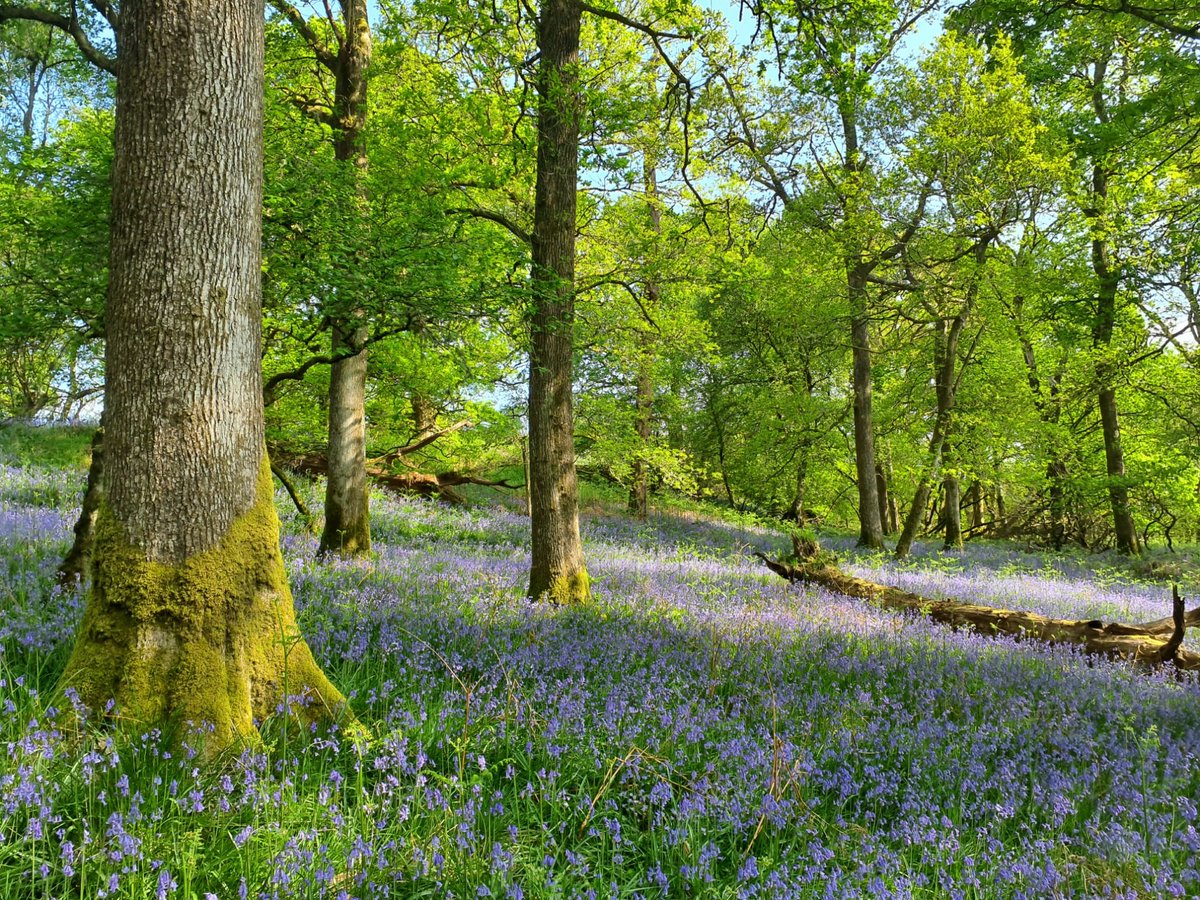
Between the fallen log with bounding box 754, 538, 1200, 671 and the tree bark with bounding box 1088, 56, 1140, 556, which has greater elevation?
the tree bark with bounding box 1088, 56, 1140, 556

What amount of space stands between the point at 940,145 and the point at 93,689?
14473mm

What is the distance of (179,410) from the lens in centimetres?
294

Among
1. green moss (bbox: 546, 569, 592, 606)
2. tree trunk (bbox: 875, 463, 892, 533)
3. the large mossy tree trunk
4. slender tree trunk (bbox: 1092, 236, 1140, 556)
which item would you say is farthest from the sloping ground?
tree trunk (bbox: 875, 463, 892, 533)

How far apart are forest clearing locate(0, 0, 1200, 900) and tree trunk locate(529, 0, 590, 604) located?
0.05m

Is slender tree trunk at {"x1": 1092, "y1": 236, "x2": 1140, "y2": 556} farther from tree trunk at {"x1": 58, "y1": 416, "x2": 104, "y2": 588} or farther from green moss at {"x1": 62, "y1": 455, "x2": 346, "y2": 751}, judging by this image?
tree trunk at {"x1": 58, "y1": 416, "x2": 104, "y2": 588}

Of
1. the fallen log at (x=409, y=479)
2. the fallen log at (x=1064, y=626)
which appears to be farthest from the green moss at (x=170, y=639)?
the fallen log at (x=409, y=479)

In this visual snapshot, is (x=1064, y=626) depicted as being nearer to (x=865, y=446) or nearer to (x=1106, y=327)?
(x=865, y=446)

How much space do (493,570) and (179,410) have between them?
5558mm

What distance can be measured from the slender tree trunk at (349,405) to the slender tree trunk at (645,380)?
18.4 feet

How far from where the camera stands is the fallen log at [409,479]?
1672 cm

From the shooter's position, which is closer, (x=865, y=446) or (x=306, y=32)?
(x=306, y=32)

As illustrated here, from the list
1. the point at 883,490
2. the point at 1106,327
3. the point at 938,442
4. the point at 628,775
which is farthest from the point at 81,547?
the point at 883,490

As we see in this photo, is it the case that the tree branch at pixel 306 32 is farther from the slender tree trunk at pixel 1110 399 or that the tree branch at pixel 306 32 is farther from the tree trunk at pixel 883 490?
the tree trunk at pixel 883 490

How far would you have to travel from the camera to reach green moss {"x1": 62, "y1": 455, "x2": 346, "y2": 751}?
9.39 feet
